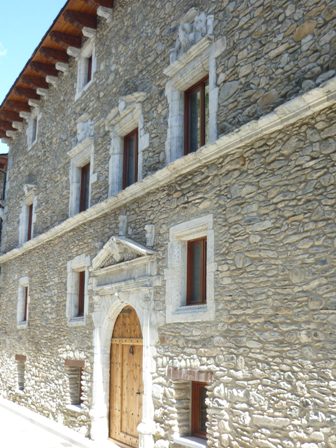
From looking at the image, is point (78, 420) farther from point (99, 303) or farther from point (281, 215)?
point (281, 215)

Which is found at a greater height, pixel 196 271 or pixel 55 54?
pixel 55 54

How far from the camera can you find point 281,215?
219 inches

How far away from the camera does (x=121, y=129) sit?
9312mm

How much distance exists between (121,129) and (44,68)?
4676 millimetres

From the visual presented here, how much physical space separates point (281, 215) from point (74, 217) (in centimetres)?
552

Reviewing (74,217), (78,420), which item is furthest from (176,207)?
(78,420)

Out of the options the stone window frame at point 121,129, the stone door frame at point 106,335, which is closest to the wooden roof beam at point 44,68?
the stone window frame at point 121,129

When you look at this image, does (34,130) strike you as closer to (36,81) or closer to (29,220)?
(36,81)

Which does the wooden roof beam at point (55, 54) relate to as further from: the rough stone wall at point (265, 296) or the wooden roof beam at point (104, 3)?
the rough stone wall at point (265, 296)

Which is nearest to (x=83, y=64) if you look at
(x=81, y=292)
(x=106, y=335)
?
(x=81, y=292)

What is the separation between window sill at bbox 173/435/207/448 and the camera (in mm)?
6289

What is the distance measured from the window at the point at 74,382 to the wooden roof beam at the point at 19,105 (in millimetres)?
7672

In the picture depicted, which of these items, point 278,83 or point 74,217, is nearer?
point 278,83

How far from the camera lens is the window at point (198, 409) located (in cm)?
668
